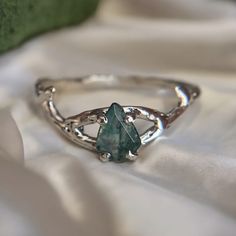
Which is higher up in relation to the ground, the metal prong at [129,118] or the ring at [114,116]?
the metal prong at [129,118]

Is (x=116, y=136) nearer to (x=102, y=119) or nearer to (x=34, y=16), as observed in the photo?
(x=102, y=119)

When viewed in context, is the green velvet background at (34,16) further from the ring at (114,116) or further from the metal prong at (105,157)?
the metal prong at (105,157)

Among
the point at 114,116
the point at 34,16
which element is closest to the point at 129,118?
the point at 114,116

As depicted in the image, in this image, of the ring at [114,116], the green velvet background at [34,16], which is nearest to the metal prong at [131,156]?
the ring at [114,116]

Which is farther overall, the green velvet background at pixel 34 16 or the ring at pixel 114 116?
the green velvet background at pixel 34 16

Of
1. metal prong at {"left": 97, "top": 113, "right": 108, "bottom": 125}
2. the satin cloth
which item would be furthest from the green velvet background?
metal prong at {"left": 97, "top": 113, "right": 108, "bottom": 125}

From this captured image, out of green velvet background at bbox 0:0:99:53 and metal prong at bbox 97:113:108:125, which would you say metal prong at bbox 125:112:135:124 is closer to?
metal prong at bbox 97:113:108:125
